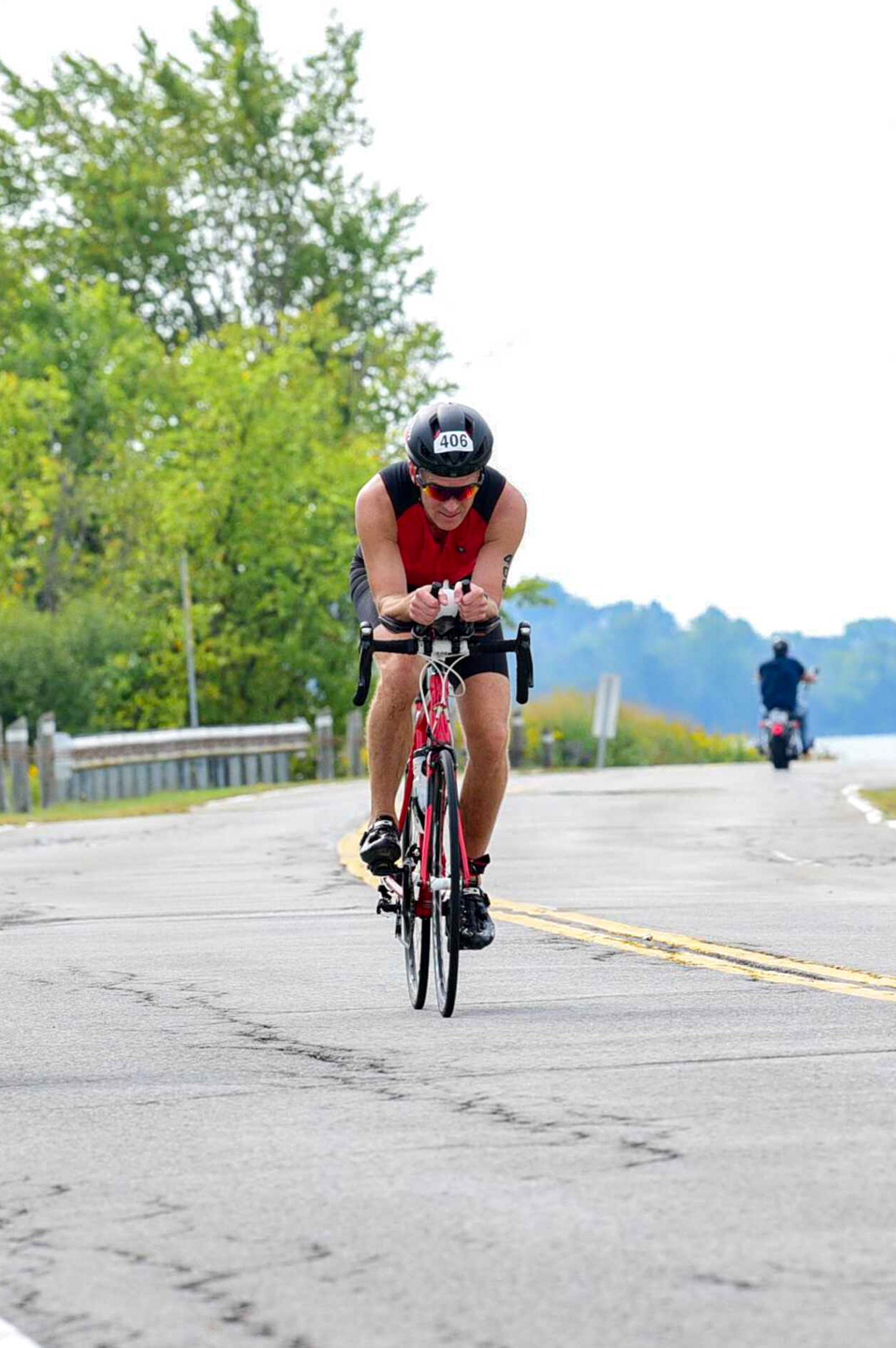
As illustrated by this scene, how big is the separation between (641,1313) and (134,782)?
30901mm

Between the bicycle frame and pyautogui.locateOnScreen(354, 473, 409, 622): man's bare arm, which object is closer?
the bicycle frame

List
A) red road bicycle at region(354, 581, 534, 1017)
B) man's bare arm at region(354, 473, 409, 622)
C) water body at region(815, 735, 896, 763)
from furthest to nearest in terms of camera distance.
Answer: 1. water body at region(815, 735, 896, 763)
2. man's bare arm at region(354, 473, 409, 622)
3. red road bicycle at region(354, 581, 534, 1017)

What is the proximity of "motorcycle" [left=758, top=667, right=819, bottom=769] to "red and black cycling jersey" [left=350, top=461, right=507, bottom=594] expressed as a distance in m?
26.0

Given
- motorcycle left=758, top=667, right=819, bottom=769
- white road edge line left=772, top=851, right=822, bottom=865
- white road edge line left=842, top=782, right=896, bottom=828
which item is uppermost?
motorcycle left=758, top=667, right=819, bottom=769

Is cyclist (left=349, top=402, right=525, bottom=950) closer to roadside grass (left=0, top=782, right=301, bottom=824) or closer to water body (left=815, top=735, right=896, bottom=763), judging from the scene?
roadside grass (left=0, top=782, right=301, bottom=824)

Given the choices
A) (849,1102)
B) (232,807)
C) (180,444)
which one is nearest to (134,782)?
(232,807)

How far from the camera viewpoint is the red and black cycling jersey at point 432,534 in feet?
27.6

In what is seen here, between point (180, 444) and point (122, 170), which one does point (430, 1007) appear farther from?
point (122, 170)

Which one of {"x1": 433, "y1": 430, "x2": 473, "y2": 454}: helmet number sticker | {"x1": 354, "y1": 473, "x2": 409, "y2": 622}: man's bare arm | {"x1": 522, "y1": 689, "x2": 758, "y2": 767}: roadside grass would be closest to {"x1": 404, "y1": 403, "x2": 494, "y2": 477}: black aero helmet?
{"x1": 433, "y1": 430, "x2": 473, "y2": 454}: helmet number sticker

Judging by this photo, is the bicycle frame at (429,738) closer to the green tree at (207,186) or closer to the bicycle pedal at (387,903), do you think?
the bicycle pedal at (387,903)

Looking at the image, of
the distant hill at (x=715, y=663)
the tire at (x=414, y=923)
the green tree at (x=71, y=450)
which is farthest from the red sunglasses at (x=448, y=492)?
the distant hill at (x=715, y=663)

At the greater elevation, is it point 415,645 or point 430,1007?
point 415,645

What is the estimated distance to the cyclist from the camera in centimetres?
808

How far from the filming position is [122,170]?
6300 cm
